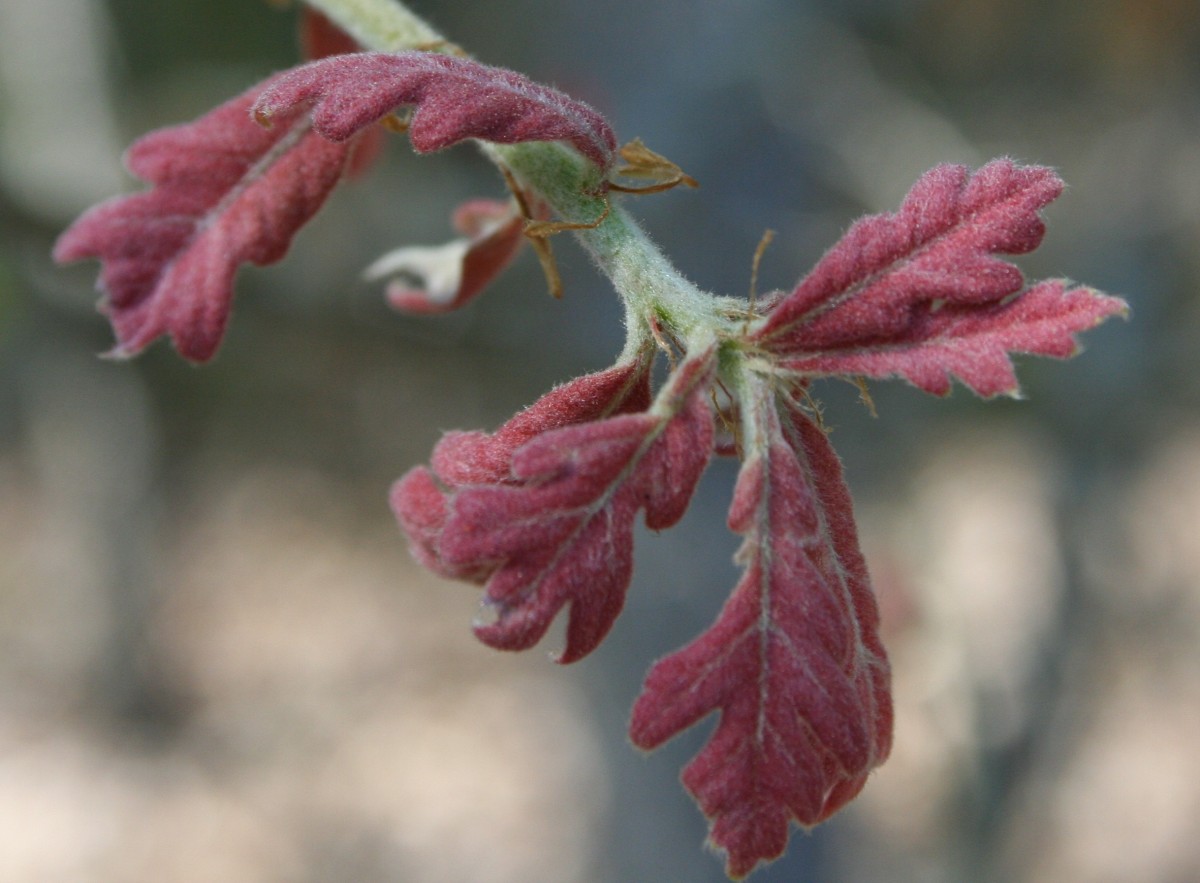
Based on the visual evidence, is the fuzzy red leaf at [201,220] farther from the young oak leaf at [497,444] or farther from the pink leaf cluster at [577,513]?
the pink leaf cluster at [577,513]

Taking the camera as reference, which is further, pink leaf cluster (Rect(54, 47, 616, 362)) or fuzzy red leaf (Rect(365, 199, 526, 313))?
fuzzy red leaf (Rect(365, 199, 526, 313))

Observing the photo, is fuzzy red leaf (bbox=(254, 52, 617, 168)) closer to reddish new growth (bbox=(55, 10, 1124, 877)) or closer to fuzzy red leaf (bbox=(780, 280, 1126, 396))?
reddish new growth (bbox=(55, 10, 1124, 877))

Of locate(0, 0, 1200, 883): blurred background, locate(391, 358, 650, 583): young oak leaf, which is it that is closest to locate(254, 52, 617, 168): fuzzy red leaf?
locate(391, 358, 650, 583): young oak leaf

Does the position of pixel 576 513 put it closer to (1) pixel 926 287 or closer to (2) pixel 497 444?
(2) pixel 497 444

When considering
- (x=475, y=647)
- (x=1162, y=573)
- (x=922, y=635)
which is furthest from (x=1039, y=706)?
(x=475, y=647)

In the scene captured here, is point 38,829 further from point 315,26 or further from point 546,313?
point 315,26

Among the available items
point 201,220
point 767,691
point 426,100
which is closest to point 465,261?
point 201,220
